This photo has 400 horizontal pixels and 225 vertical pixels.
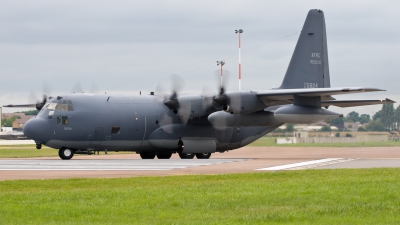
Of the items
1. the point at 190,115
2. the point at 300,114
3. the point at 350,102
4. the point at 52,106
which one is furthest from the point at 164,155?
the point at 350,102

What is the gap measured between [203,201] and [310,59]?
25.5 m


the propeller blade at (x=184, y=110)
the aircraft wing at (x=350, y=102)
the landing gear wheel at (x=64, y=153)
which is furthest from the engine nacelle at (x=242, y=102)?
the landing gear wheel at (x=64, y=153)

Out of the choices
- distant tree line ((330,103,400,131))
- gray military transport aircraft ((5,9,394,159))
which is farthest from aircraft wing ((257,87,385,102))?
distant tree line ((330,103,400,131))

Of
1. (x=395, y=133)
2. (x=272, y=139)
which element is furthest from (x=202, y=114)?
(x=395, y=133)

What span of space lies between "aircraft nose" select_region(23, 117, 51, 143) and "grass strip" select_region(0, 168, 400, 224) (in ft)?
47.5

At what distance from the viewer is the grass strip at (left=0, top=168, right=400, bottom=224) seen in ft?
39.0

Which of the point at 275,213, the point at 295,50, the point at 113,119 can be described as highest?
the point at 295,50

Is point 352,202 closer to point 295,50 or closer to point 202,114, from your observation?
point 202,114

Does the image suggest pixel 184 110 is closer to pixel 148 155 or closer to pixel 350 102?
pixel 148 155

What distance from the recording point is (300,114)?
111ft

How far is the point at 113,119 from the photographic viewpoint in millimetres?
35156

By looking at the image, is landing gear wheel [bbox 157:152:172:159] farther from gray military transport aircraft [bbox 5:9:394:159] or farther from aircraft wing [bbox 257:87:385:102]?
aircraft wing [bbox 257:87:385:102]

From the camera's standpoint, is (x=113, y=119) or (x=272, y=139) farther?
(x=272, y=139)

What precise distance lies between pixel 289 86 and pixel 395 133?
36906 millimetres
